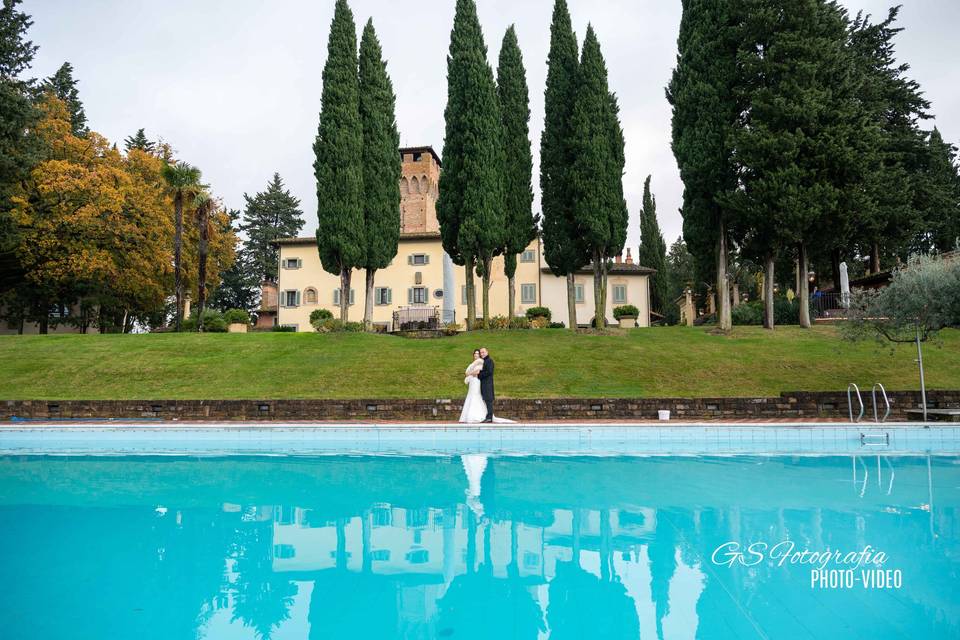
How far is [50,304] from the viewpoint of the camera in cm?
3472

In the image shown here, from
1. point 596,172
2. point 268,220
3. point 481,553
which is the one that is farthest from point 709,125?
point 268,220

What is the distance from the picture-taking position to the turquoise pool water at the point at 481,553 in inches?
143

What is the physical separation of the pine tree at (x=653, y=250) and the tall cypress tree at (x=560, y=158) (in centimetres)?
1957

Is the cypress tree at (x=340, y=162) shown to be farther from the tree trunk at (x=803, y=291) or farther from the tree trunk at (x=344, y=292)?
the tree trunk at (x=803, y=291)

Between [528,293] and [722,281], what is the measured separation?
17562mm

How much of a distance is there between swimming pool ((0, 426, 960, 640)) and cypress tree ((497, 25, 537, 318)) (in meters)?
17.7

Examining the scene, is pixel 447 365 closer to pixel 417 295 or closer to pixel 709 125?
pixel 709 125

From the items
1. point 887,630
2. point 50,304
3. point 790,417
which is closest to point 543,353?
point 790,417

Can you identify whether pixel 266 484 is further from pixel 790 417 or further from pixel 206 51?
pixel 206 51

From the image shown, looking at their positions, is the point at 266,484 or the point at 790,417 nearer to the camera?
the point at 266,484

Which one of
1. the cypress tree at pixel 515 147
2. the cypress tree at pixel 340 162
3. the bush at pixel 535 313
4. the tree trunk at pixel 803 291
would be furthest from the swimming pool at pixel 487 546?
the bush at pixel 535 313

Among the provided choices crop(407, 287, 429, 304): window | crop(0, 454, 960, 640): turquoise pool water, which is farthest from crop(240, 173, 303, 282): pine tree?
crop(0, 454, 960, 640): turquoise pool water

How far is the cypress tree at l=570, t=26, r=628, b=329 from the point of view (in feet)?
80.1

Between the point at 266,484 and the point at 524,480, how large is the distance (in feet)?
11.6
